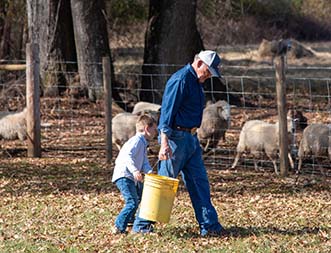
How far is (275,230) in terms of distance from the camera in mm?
8836

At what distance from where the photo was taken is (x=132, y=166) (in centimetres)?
838

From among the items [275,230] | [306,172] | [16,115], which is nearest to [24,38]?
[16,115]

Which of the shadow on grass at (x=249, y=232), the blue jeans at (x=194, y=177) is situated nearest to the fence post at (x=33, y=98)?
the shadow on grass at (x=249, y=232)

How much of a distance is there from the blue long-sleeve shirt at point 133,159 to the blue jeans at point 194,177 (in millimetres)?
210

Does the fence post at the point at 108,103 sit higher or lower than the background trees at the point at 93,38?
lower

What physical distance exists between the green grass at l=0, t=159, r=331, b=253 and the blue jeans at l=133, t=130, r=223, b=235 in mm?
165

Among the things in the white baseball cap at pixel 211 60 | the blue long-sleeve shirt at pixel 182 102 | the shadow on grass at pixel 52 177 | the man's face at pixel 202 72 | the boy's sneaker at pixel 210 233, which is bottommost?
the boy's sneaker at pixel 210 233

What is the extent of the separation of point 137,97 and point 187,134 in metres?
11.5

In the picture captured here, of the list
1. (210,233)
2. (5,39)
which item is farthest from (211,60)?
(5,39)

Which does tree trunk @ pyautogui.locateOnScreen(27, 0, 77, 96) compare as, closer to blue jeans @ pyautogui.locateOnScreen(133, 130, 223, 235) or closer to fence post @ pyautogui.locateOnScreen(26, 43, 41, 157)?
fence post @ pyautogui.locateOnScreen(26, 43, 41, 157)

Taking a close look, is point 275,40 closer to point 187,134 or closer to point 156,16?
point 156,16

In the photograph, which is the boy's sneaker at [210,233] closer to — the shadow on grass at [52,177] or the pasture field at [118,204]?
the pasture field at [118,204]

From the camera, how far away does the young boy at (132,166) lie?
27.6ft

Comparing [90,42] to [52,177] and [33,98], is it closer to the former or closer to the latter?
[33,98]
